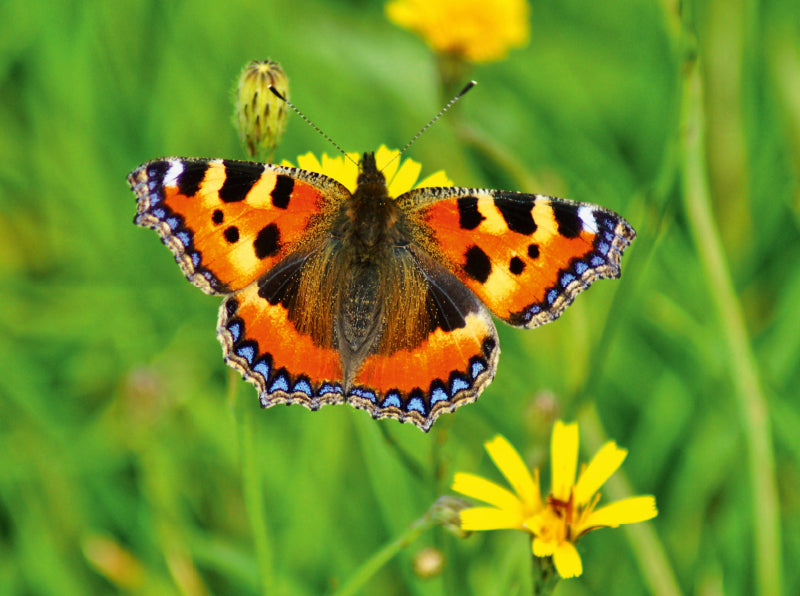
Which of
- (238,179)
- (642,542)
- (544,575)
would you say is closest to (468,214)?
(238,179)

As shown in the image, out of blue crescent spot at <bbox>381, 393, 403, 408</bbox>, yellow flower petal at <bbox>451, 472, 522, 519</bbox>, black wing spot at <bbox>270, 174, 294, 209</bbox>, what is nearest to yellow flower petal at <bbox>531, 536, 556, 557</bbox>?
yellow flower petal at <bbox>451, 472, 522, 519</bbox>

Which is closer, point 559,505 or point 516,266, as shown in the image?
point 559,505

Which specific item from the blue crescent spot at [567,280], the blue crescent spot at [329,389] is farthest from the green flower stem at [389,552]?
the blue crescent spot at [567,280]

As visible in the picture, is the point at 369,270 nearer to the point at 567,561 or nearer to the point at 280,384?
the point at 280,384

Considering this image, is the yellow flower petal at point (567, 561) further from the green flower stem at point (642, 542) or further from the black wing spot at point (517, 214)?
the black wing spot at point (517, 214)

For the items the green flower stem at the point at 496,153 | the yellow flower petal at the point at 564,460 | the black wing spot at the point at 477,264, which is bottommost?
the yellow flower petal at the point at 564,460
